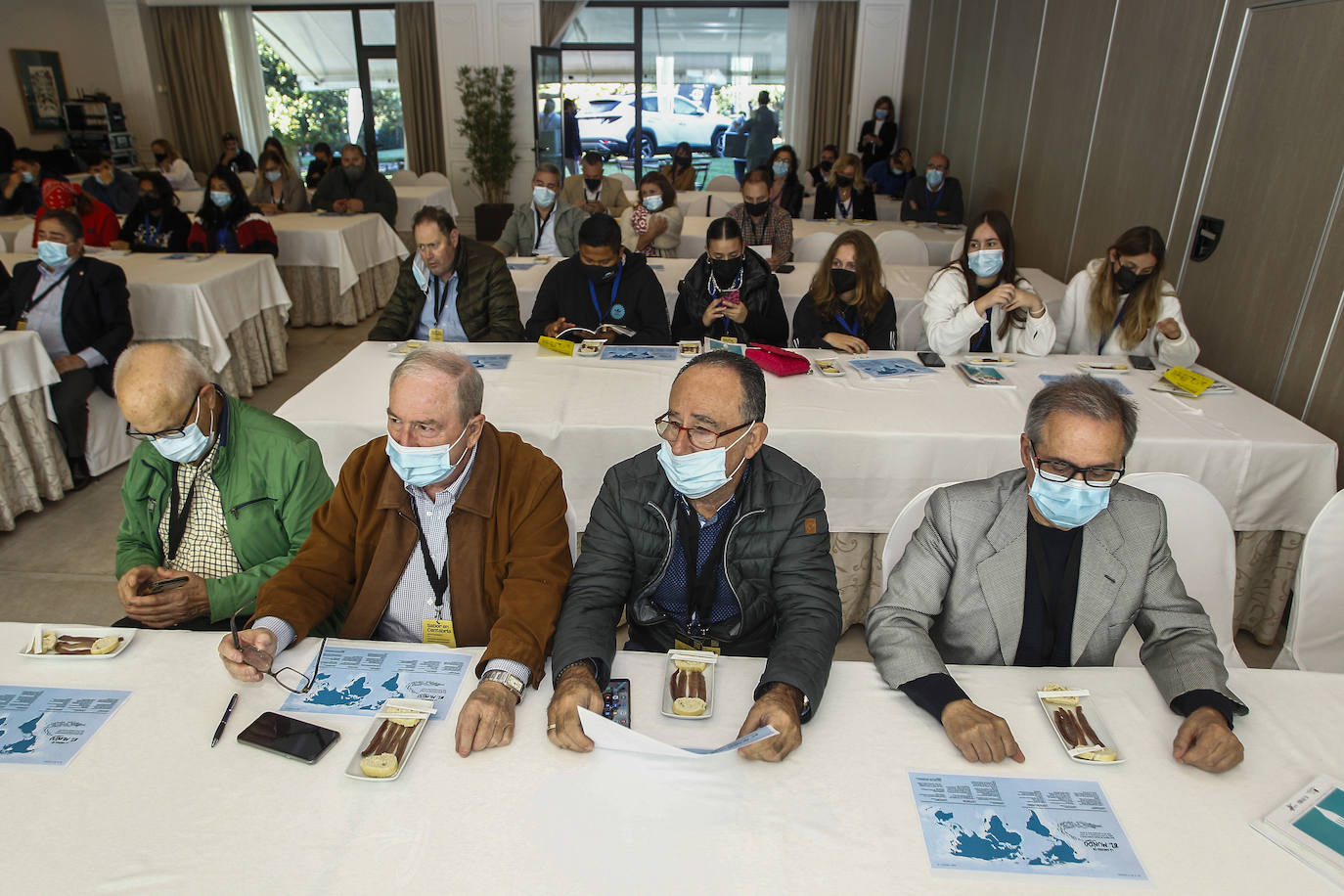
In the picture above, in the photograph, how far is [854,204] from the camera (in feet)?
25.9

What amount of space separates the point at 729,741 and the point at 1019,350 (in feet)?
9.48

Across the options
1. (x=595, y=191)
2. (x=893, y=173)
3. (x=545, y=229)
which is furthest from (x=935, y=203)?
(x=545, y=229)

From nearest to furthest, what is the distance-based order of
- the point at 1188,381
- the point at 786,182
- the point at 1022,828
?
1. the point at 1022,828
2. the point at 1188,381
3. the point at 786,182

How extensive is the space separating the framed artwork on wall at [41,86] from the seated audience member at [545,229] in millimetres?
8574

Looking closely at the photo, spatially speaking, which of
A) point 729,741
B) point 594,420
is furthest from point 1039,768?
point 594,420

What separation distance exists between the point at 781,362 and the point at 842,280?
2.50 feet

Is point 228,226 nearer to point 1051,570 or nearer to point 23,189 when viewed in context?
point 23,189

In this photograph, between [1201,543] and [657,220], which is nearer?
[1201,543]

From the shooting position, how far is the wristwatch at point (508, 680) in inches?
60.1

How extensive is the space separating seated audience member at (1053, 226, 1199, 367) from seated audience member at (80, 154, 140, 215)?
8501mm

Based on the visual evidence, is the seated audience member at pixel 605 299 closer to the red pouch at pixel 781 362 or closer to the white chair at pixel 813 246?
the red pouch at pixel 781 362

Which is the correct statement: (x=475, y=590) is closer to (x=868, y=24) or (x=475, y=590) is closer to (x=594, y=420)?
(x=594, y=420)

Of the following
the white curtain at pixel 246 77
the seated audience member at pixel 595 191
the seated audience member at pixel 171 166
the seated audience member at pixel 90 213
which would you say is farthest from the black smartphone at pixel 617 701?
the white curtain at pixel 246 77

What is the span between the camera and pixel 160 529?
7.03 feet
